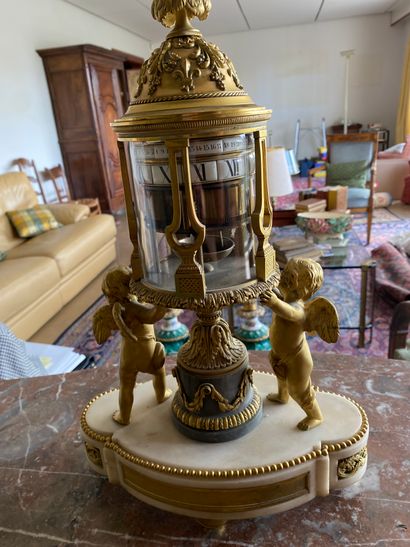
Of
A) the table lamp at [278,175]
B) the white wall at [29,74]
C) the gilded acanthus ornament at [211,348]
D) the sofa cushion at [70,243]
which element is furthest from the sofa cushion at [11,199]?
the gilded acanthus ornament at [211,348]

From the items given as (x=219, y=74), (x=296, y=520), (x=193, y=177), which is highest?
(x=219, y=74)

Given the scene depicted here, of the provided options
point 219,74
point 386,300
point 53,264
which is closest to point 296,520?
point 219,74

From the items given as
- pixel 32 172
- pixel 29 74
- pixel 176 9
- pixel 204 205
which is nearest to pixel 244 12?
pixel 29 74

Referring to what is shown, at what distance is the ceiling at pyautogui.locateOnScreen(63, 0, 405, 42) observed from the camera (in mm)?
5527

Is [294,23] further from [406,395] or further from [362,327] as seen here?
[406,395]

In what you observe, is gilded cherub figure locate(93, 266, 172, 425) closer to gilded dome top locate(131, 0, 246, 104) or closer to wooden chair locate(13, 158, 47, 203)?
A: gilded dome top locate(131, 0, 246, 104)

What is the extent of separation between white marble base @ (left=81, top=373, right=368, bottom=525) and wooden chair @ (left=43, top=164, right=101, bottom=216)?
403cm

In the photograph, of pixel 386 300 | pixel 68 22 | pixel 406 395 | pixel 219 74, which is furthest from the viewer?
pixel 68 22

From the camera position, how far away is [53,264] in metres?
2.87

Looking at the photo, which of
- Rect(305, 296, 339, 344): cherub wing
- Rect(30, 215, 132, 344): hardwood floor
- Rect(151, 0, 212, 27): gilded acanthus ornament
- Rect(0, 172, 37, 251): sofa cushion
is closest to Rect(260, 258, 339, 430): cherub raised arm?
Rect(305, 296, 339, 344): cherub wing

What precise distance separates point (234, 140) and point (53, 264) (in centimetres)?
245

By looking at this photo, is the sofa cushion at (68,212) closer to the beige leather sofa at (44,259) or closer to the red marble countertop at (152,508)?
the beige leather sofa at (44,259)

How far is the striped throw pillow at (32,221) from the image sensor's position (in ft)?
11.1

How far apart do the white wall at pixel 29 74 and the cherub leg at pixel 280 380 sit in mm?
4135
